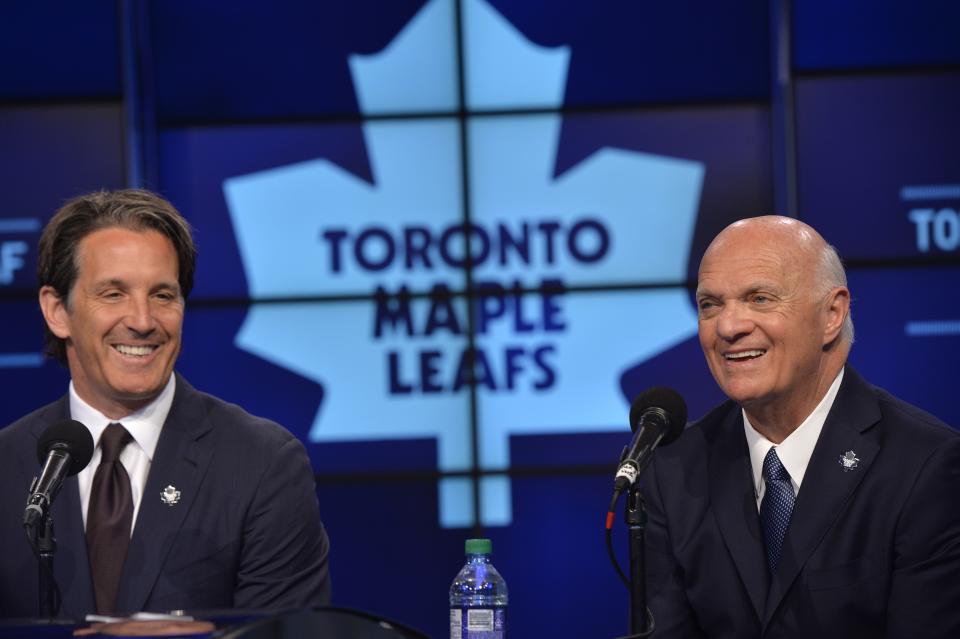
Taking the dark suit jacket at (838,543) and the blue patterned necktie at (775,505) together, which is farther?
the blue patterned necktie at (775,505)

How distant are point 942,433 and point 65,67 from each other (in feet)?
13.1

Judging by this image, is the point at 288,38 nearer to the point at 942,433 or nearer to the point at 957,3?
the point at 957,3

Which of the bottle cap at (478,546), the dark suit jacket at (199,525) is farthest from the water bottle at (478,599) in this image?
the dark suit jacket at (199,525)

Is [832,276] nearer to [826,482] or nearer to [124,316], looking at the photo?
[826,482]

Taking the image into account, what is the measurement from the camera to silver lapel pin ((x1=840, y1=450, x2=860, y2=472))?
2486 millimetres

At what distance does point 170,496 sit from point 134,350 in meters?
0.32

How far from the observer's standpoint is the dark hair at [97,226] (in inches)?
106

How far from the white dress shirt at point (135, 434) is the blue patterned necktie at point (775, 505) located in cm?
127

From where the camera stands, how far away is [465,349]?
17.0 feet

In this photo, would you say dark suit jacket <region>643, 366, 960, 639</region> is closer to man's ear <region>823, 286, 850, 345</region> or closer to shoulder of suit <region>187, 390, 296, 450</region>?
man's ear <region>823, 286, 850, 345</region>

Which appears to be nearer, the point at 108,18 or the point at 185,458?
the point at 185,458

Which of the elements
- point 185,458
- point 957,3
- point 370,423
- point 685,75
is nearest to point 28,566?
point 185,458

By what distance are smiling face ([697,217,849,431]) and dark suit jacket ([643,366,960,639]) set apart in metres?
0.09

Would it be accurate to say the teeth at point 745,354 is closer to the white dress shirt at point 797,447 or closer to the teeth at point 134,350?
the white dress shirt at point 797,447
